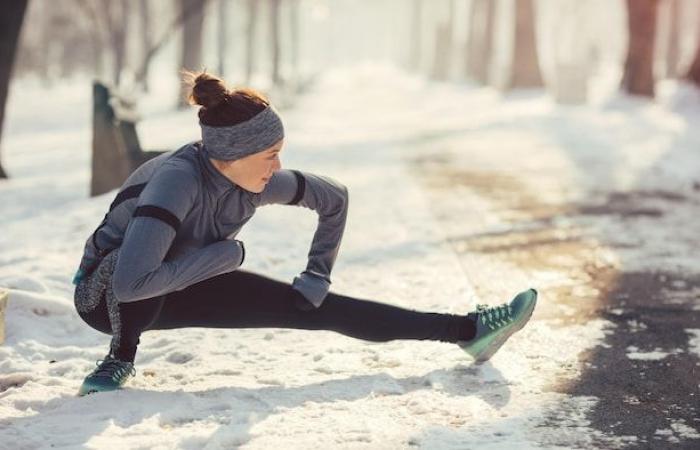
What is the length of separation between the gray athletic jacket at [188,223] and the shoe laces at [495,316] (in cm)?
71

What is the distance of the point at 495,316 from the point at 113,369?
5.38 ft

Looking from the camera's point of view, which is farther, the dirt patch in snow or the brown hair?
the dirt patch in snow

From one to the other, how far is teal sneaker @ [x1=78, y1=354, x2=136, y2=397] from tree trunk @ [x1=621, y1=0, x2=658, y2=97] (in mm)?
19131

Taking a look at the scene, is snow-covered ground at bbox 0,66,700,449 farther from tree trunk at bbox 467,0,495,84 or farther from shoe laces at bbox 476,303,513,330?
tree trunk at bbox 467,0,495,84

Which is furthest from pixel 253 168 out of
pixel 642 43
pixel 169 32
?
pixel 642 43

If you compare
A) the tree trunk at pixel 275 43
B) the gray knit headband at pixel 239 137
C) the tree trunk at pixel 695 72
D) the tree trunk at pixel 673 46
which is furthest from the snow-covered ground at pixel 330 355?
the tree trunk at pixel 673 46

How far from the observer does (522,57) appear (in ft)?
96.9

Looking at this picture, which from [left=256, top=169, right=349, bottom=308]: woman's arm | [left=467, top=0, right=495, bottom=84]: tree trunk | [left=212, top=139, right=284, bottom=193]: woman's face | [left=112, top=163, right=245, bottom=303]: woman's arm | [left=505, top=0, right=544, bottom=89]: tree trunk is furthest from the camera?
[left=467, top=0, right=495, bottom=84]: tree trunk

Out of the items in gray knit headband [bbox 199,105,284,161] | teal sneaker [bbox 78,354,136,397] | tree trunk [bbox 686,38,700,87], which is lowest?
teal sneaker [bbox 78,354,136,397]

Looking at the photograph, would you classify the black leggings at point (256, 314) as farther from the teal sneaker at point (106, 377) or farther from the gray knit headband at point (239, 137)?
the gray knit headband at point (239, 137)

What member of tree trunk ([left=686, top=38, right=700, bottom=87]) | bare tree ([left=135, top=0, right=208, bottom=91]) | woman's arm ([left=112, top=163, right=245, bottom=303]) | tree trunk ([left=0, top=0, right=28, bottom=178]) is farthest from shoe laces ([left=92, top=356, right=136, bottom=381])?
tree trunk ([left=686, top=38, right=700, bottom=87])

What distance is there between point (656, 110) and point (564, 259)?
1354 centimetres

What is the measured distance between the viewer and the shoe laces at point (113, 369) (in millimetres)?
4074

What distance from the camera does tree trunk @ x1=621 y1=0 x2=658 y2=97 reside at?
2166 centimetres
